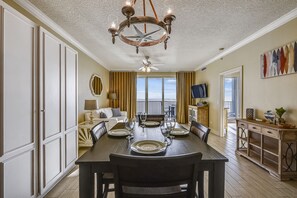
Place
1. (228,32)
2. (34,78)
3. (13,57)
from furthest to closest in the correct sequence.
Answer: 1. (228,32)
2. (34,78)
3. (13,57)

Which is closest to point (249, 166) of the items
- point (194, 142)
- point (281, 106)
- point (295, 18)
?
point (281, 106)

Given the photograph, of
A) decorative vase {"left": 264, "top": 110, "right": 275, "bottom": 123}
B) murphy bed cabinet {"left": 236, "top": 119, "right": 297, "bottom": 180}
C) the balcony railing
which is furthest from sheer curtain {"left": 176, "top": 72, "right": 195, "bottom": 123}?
decorative vase {"left": 264, "top": 110, "right": 275, "bottom": 123}

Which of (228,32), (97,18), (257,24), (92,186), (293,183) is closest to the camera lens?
(92,186)

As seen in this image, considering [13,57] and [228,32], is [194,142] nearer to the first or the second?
[13,57]

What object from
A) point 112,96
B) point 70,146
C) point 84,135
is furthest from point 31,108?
point 112,96

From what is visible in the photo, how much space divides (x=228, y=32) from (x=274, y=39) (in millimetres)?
783

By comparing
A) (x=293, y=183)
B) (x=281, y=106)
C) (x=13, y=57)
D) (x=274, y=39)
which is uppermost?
(x=274, y=39)

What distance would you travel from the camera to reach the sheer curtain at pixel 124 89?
24.9ft

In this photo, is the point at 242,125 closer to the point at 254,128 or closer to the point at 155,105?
the point at 254,128

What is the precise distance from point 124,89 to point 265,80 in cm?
557

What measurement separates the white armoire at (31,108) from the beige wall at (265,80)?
3524mm

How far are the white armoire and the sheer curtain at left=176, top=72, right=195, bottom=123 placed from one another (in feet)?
18.9

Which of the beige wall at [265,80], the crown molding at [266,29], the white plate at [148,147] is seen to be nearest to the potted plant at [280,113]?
the beige wall at [265,80]

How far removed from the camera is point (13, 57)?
159 centimetres
